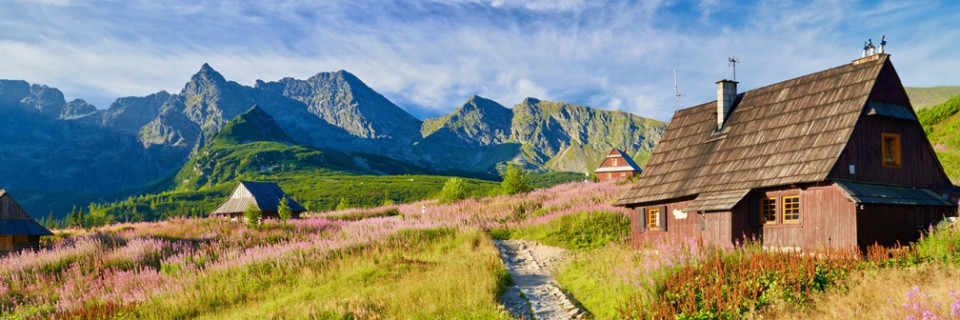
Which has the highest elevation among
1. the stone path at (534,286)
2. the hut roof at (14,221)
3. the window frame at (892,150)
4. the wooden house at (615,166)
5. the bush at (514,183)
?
the wooden house at (615,166)

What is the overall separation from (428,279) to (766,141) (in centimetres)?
1248

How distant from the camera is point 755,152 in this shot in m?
19.1

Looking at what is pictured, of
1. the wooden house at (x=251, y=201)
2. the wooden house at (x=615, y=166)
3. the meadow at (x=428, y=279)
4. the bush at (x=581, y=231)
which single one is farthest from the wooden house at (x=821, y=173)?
the wooden house at (x=615, y=166)

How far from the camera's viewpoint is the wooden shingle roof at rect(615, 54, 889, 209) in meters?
17.1

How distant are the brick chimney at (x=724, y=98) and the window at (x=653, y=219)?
3.83 metres

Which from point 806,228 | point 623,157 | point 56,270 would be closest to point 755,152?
point 806,228

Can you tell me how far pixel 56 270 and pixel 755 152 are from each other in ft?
69.9

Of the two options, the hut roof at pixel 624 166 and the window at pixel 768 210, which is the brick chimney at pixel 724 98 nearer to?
the window at pixel 768 210

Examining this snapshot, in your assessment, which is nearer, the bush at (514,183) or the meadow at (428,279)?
the meadow at (428,279)

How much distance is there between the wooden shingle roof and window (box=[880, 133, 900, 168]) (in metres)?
1.73

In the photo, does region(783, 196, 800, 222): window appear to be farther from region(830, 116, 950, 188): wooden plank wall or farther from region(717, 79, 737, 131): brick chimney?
region(717, 79, 737, 131): brick chimney

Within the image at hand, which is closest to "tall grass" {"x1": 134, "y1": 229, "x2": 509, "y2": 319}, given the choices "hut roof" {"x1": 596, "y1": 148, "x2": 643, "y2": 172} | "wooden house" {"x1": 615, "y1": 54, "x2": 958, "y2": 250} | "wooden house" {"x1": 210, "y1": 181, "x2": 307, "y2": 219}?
"wooden house" {"x1": 615, "y1": 54, "x2": 958, "y2": 250}

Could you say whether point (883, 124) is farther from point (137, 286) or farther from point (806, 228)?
point (137, 286)

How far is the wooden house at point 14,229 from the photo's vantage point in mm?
23000
